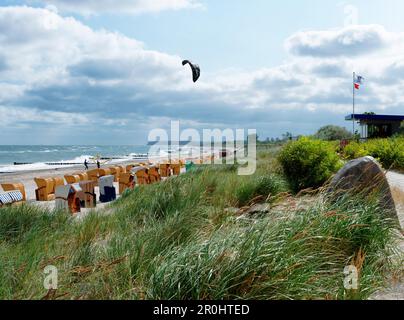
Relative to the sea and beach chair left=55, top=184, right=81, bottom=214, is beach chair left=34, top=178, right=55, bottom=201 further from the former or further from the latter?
the sea

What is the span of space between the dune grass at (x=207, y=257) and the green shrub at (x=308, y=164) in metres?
6.40

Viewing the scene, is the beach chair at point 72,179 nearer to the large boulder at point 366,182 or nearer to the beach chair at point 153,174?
the beach chair at point 153,174

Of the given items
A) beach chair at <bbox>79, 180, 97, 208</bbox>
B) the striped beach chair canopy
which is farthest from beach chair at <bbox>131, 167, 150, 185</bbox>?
the striped beach chair canopy

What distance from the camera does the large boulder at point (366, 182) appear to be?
20.7 ft

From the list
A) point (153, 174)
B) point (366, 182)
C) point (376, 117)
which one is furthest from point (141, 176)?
point (376, 117)

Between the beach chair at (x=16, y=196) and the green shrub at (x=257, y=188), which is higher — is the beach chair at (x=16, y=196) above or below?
below

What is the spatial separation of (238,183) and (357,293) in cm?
667

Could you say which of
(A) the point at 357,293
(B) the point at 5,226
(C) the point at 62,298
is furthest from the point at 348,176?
(B) the point at 5,226

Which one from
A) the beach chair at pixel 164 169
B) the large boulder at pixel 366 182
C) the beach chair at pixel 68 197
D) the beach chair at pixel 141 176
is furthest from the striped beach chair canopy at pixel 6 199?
the beach chair at pixel 164 169

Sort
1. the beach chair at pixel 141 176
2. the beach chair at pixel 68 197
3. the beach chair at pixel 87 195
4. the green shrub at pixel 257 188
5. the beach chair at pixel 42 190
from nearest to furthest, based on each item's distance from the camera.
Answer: the green shrub at pixel 257 188
the beach chair at pixel 68 197
the beach chair at pixel 87 195
the beach chair at pixel 42 190
the beach chair at pixel 141 176

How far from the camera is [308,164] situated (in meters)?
12.3

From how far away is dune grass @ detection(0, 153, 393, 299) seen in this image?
3.59 meters

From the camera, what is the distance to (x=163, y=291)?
3531 mm
